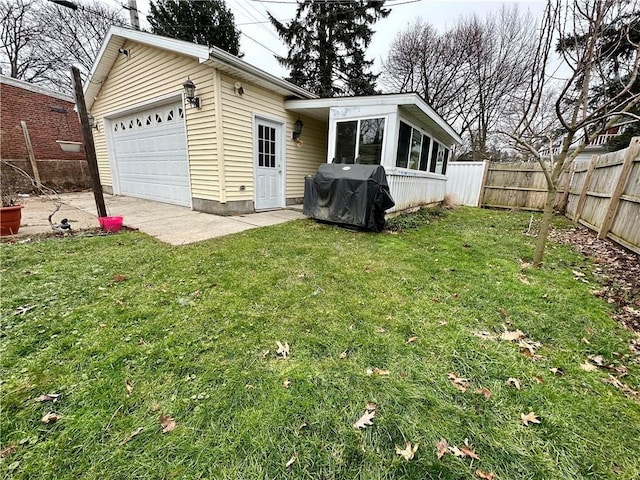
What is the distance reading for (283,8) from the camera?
12430 mm

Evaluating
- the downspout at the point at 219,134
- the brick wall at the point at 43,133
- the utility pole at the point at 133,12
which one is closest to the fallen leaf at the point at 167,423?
the downspout at the point at 219,134

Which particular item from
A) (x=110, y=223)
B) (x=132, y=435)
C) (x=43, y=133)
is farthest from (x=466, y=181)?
(x=43, y=133)

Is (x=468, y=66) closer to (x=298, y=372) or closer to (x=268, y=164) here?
(x=268, y=164)

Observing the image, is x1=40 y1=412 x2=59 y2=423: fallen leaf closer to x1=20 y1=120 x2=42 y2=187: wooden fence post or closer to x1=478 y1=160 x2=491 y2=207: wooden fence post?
x1=478 y1=160 x2=491 y2=207: wooden fence post

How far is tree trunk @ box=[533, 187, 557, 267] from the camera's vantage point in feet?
11.0

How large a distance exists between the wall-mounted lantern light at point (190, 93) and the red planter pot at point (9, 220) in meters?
3.51

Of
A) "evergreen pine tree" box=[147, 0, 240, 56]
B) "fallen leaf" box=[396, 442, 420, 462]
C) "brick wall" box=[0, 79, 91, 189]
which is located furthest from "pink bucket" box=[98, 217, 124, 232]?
"evergreen pine tree" box=[147, 0, 240, 56]

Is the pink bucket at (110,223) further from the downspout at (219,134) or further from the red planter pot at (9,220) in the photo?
the downspout at (219,134)

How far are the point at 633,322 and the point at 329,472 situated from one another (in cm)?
311

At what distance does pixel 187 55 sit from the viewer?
5.73m

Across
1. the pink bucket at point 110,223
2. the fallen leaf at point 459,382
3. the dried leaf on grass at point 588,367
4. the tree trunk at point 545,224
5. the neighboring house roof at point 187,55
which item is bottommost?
the fallen leaf at point 459,382

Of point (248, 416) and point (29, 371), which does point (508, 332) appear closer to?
point (248, 416)

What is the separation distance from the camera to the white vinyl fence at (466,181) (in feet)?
34.2

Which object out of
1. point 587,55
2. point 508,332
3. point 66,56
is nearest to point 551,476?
point 508,332
